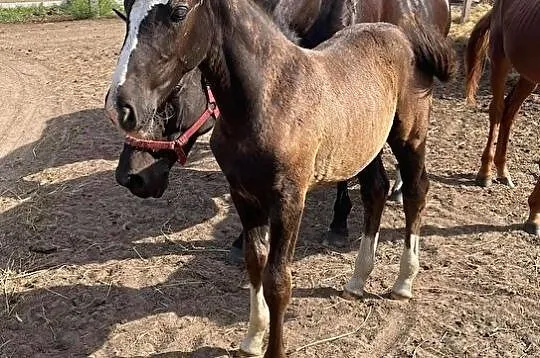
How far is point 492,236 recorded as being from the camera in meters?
4.28

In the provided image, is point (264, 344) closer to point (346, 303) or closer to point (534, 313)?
point (346, 303)

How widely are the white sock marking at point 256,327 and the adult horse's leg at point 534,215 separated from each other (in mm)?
2134

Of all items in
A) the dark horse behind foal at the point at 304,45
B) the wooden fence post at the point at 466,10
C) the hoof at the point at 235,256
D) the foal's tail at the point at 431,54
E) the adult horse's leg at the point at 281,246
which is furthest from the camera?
the wooden fence post at the point at 466,10

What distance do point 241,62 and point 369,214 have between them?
1345mm

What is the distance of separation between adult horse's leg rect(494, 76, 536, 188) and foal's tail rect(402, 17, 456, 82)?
2030 millimetres

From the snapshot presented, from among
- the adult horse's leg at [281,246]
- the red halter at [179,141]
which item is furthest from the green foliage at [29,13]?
the adult horse's leg at [281,246]

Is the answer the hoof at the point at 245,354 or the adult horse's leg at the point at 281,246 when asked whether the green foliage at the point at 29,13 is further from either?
the adult horse's leg at the point at 281,246

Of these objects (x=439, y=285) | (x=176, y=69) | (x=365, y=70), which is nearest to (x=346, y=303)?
(x=439, y=285)

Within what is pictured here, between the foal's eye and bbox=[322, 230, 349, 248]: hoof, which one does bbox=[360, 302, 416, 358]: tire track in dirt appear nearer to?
bbox=[322, 230, 349, 248]: hoof

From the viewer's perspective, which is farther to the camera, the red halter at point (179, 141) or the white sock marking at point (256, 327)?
the red halter at point (179, 141)

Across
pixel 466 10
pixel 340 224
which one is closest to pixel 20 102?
pixel 340 224

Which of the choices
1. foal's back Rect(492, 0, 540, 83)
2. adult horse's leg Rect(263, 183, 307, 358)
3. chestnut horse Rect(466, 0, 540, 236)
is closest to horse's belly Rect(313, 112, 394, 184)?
adult horse's leg Rect(263, 183, 307, 358)

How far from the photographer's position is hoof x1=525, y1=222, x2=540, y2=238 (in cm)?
429

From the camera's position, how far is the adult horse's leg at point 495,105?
509cm
